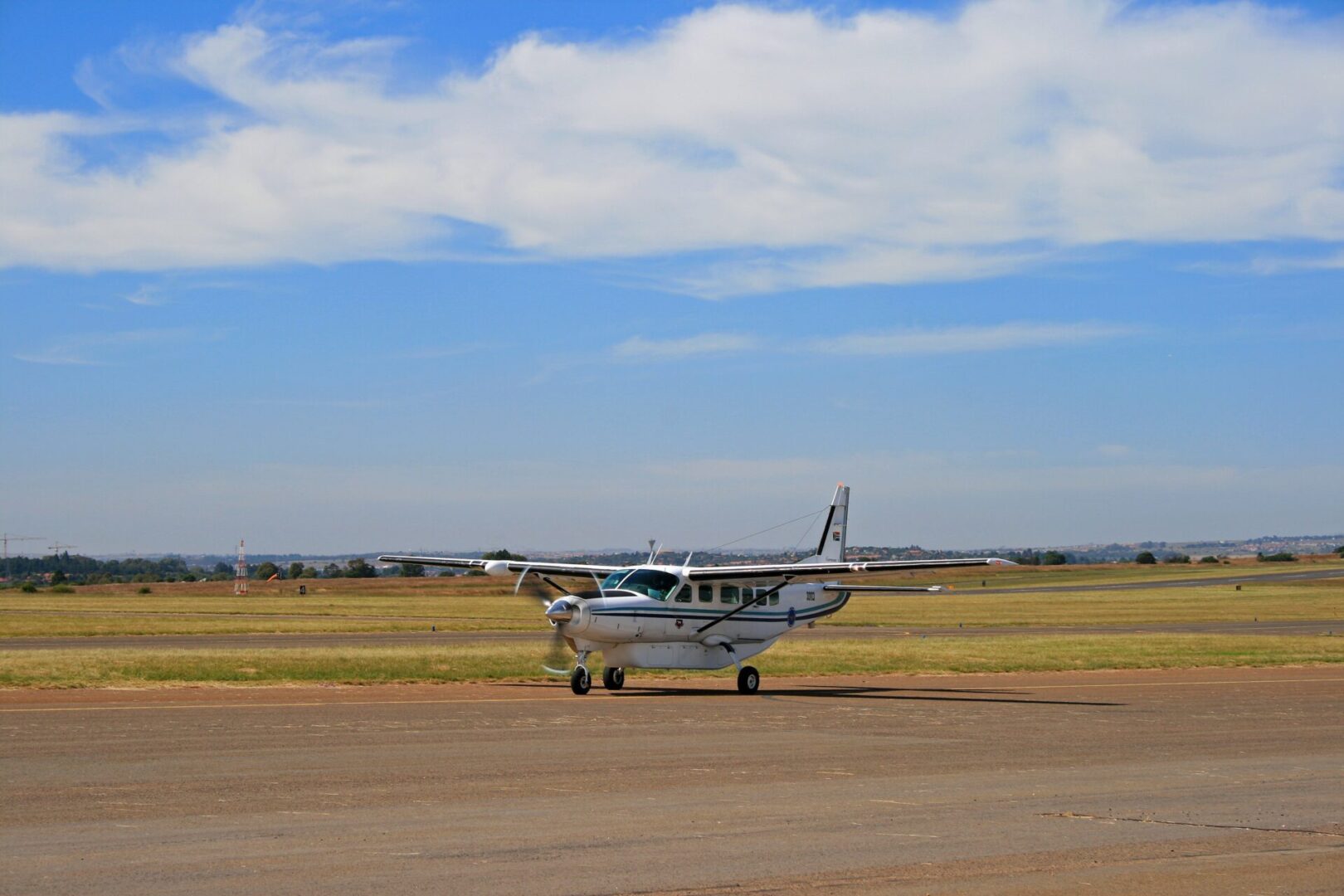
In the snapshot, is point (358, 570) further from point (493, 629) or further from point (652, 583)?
point (652, 583)

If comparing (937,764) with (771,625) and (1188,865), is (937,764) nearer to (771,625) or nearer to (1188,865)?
(1188,865)

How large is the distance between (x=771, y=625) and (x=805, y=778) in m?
16.3

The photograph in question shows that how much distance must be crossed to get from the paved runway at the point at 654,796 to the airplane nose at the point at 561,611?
6.50 ft

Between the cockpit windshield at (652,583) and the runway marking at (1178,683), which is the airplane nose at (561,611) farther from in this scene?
the runway marking at (1178,683)

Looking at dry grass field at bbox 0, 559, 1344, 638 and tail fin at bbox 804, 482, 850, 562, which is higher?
tail fin at bbox 804, 482, 850, 562

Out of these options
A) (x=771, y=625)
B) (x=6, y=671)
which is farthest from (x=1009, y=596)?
(x=6, y=671)

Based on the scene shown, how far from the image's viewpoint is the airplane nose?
27.4 metres

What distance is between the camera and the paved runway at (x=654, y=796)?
420 inches

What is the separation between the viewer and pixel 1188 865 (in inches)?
443

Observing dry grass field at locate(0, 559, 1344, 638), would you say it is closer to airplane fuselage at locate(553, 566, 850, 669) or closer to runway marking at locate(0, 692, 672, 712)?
airplane fuselage at locate(553, 566, 850, 669)

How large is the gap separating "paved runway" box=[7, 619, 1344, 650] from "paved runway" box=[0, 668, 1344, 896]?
734 inches

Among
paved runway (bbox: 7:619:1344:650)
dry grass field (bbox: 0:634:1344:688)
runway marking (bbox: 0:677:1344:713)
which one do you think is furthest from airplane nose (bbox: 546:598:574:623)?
paved runway (bbox: 7:619:1344:650)

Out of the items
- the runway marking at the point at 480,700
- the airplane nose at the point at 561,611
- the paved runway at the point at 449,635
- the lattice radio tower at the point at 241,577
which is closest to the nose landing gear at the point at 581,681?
the runway marking at the point at 480,700

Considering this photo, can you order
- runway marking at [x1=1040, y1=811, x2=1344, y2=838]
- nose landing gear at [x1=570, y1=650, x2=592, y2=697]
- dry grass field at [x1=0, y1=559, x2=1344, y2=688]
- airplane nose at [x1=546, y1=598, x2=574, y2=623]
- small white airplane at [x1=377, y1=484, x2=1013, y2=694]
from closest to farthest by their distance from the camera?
runway marking at [x1=1040, y1=811, x2=1344, y2=838], airplane nose at [x1=546, y1=598, x2=574, y2=623], nose landing gear at [x1=570, y1=650, x2=592, y2=697], small white airplane at [x1=377, y1=484, x2=1013, y2=694], dry grass field at [x1=0, y1=559, x2=1344, y2=688]
